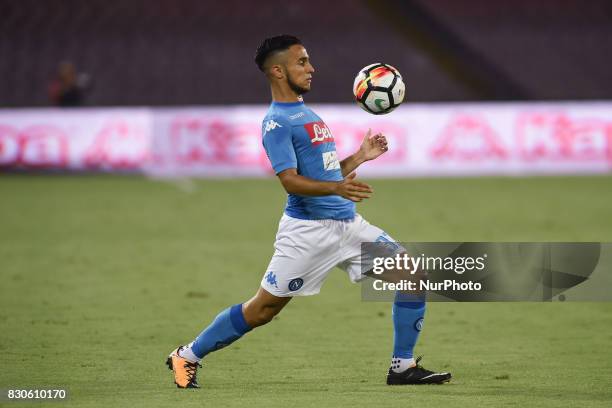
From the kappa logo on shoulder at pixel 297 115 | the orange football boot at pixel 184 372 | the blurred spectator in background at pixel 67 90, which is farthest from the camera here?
the blurred spectator in background at pixel 67 90

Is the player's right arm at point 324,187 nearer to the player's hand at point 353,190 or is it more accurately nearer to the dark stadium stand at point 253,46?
the player's hand at point 353,190

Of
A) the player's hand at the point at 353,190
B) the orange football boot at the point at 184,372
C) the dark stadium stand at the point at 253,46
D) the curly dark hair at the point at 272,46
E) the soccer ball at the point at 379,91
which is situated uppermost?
the dark stadium stand at the point at 253,46

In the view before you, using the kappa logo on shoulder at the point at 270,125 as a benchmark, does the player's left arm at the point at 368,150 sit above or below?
below

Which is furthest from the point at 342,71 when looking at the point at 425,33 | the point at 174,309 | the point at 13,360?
the point at 13,360

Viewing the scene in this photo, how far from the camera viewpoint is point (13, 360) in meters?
7.23

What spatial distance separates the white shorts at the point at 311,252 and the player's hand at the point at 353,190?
399 millimetres

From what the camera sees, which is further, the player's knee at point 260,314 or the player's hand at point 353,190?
the player's knee at point 260,314

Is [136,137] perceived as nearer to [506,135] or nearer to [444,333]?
[506,135]

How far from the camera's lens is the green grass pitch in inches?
253

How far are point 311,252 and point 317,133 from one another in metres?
0.70

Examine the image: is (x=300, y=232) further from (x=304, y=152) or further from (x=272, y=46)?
(x=272, y=46)

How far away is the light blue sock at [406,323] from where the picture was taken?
6539 millimetres

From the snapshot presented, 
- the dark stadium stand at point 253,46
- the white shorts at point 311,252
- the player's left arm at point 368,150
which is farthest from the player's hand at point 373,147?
the dark stadium stand at point 253,46

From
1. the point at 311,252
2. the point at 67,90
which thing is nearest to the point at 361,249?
the point at 311,252
